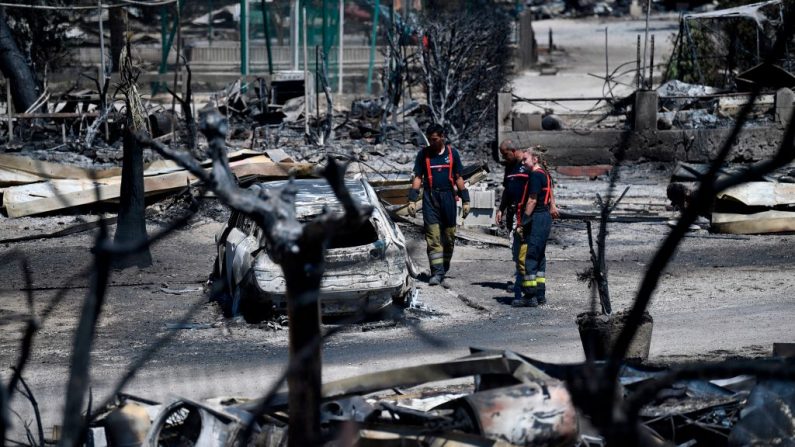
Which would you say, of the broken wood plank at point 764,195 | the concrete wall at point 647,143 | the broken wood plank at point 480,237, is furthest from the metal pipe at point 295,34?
the broken wood plank at point 764,195

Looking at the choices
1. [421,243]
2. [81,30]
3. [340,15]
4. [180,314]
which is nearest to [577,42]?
[340,15]

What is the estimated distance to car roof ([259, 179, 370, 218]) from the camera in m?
10.5

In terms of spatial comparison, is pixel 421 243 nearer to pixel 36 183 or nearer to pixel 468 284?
pixel 468 284

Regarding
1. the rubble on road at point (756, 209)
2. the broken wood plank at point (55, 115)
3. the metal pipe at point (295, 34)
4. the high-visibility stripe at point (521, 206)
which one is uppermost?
the metal pipe at point (295, 34)

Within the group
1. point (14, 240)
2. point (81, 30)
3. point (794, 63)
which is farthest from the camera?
point (81, 30)

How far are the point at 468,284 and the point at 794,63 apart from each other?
15.7 metres

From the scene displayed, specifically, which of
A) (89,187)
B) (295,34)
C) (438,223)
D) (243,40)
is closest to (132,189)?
(89,187)

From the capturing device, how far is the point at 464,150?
2152cm

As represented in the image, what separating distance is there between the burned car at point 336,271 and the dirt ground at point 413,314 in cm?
30

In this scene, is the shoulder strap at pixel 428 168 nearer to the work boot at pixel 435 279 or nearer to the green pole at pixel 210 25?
the work boot at pixel 435 279

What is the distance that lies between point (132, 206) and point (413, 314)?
4.47 meters

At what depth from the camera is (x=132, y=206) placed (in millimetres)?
13414

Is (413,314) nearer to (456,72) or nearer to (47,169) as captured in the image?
(47,169)

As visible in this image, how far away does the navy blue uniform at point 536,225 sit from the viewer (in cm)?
1130
